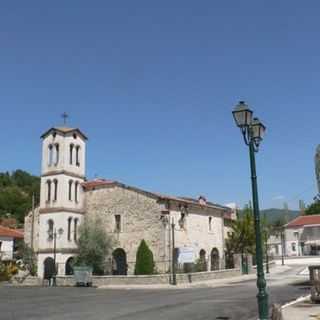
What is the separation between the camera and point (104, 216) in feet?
163

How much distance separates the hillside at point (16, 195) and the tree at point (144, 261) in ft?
153

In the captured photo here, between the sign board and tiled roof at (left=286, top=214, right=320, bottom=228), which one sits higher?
tiled roof at (left=286, top=214, right=320, bottom=228)

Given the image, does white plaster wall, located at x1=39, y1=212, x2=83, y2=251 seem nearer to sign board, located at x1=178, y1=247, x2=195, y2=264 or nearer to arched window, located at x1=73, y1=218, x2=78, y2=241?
arched window, located at x1=73, y1=218, x2=78, y2=241

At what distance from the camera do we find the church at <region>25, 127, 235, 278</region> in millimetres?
46344

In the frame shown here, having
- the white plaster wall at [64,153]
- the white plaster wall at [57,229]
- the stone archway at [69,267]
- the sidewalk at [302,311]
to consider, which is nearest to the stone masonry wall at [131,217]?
the white plaster wall at [57,229]

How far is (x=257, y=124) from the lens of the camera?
13461mm

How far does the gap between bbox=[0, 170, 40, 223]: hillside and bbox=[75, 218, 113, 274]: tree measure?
139ft

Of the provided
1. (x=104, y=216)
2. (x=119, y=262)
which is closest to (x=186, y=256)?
(x=119, y=262)

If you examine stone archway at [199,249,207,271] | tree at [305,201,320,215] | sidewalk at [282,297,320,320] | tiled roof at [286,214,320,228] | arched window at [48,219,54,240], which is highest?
tree at [305,201,320,215]

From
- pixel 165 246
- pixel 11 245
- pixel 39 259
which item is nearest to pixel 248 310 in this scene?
pixel 165 246

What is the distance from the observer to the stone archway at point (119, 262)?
48119mm

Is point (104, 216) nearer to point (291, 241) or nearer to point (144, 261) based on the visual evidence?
point (144, 261)

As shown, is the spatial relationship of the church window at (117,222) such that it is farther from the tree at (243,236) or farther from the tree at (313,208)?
the tree at (313,208)

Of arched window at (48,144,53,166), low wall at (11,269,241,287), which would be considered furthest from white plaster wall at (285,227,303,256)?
arched window at (48,144,53,166)
